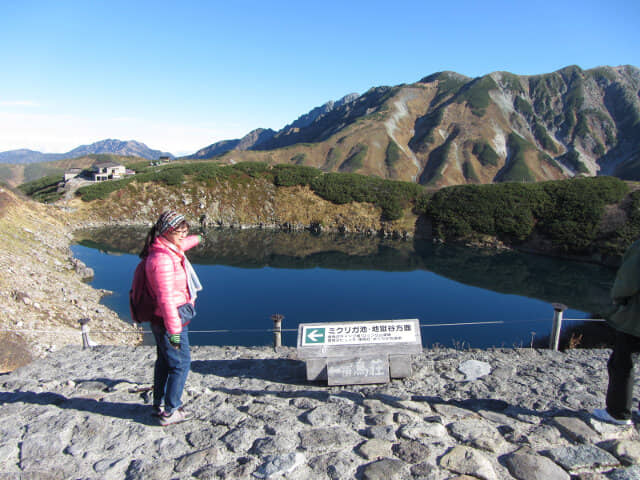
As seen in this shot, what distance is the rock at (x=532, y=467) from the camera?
3.65 meters

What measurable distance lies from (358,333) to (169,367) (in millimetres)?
2975

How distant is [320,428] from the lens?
15.2 ft

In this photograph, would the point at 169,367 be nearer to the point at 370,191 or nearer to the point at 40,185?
the point at 370,191

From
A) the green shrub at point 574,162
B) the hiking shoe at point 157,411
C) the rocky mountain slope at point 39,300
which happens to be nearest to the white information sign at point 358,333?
the hiking shoe at point 157,411

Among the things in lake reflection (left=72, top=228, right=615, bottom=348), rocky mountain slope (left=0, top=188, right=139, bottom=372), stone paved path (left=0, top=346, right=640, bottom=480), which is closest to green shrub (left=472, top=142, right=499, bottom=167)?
lake reflection (left=72, top=228, right=615, bottom=348)

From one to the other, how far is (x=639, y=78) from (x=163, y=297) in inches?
9601

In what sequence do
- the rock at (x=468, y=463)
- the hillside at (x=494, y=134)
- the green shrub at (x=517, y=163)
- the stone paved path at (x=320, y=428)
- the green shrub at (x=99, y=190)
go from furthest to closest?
the hillside at (x=494, y=134) < the green shrub at (x=517, y=163) < the green shrub at (x=99, y=190) < the stone paved path at (x=320, y=428) < the rock at (x=468, y=463)

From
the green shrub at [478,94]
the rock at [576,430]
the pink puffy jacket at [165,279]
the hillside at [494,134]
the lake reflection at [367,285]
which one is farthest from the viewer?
the green shrub at [478,94]

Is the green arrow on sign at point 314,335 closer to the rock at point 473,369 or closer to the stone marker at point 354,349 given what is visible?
the stone marker at point 354,349

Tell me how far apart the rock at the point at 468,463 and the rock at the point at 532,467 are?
230mm

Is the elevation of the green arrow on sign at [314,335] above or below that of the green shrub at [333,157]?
below

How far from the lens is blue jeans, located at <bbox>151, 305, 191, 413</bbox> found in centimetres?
435

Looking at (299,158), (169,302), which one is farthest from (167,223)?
(299,158)

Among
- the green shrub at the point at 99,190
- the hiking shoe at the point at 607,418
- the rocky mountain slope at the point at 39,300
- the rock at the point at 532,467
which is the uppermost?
the green shrub at the point at 99,190
